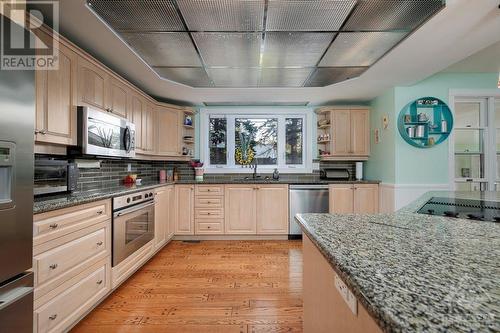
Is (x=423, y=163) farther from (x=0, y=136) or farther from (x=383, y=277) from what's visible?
(x=0, y=136)

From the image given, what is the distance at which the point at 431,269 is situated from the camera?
611mm

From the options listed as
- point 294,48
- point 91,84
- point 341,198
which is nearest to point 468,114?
point 341,198

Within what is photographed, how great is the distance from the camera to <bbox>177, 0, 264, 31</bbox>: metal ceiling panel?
1846 millimetres

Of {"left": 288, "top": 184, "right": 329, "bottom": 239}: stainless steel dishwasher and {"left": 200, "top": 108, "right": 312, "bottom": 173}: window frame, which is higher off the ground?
{"left": 200, "top": 108, "right": 312, "bottom": 173}: window frame

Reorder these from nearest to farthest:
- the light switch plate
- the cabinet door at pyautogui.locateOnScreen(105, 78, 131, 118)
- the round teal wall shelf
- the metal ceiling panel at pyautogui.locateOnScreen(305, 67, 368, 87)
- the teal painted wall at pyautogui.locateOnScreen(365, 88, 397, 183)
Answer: the light switch plate
the cabinet door at pyautogui.locateOnScreen(105, 78, 131, 118)
the metal ceiling panel at pyautogui.locateOnScreen(305, 67, 368, 87)
the round teal wall shelf
the teal painted wall at pyautogui.locateOnScreen(365, 88, 397, 183)

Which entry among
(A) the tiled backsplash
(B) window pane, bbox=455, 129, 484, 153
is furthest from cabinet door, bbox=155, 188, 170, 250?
(B) window pane, bbox=455, 129, 484, 153

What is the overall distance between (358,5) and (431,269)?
6.39ft

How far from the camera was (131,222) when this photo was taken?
246cm

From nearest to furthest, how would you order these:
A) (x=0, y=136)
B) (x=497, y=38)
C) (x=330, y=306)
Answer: (x=330, y=306)
(x=0, y=136)
(x=497, y=38)

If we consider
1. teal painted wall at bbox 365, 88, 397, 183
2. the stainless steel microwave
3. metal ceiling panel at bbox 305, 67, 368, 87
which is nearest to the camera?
the stainless steel microwave

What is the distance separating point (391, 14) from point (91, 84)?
2.62 meters

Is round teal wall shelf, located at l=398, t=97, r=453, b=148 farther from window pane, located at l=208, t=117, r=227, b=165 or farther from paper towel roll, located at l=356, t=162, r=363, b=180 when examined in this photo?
window pane, located at l=208, t=117, r=227, b=165

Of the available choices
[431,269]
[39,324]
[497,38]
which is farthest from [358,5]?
[39,324]

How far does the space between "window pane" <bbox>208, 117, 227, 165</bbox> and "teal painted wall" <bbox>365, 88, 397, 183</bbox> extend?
99.2 inches
